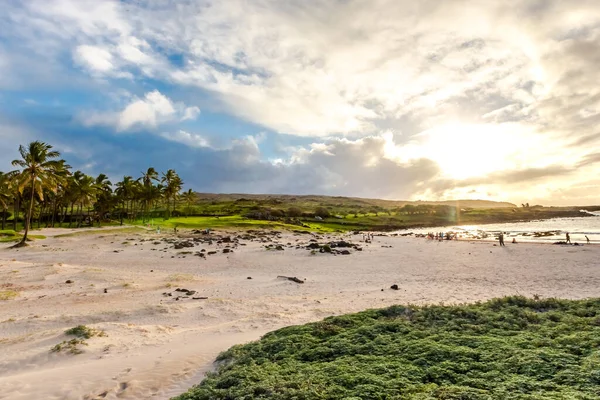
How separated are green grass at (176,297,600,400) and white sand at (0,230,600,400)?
248 cm

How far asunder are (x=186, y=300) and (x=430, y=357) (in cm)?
1568

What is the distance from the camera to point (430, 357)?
8164 millimetres

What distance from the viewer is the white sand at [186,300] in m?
10.7

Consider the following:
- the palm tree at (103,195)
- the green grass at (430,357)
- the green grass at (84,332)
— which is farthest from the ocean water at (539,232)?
the palm tree at (103,195)

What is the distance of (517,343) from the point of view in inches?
335

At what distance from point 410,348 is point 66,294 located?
21.4 metres

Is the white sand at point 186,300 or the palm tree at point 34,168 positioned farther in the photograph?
the palm tree at point 34,168

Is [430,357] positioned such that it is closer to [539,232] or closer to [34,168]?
[34,168]

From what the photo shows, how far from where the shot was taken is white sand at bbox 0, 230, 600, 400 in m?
10.7

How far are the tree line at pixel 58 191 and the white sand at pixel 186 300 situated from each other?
36.8 ft

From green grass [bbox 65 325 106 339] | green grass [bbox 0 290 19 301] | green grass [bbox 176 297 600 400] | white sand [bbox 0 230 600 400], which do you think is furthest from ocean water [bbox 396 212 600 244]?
green grass [bbox 0 290 19 301]

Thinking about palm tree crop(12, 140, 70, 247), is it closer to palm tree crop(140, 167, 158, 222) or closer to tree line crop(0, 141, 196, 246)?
tree line crop(0, 141, 196, 246)

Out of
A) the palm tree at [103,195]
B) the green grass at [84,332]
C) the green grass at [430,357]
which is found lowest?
the green grass at [84,332]

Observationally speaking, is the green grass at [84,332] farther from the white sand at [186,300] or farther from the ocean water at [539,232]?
the ocean water at [539,232]
